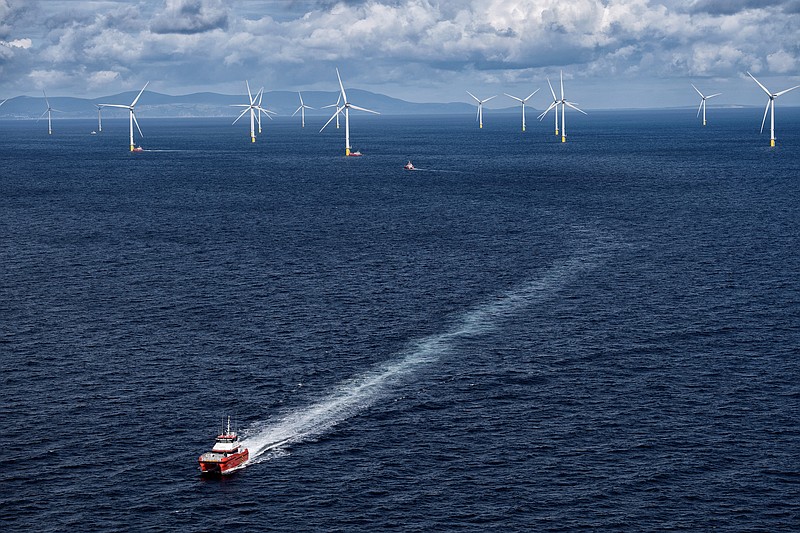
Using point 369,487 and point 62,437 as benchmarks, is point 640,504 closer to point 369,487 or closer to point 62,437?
point 369,487

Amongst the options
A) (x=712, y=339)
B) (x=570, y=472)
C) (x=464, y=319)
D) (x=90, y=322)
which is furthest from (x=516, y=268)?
(x=570, y=472)

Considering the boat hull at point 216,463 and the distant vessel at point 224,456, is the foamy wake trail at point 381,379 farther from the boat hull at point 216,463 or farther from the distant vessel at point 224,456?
Answer: the boat hull at point 216,463

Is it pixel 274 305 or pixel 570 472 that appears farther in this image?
pixel 274 305

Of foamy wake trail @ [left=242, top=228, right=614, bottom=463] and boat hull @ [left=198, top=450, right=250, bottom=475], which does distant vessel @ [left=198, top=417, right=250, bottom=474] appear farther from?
foamy wake trail @ [left=242, top=228, right=614, bottom=463]

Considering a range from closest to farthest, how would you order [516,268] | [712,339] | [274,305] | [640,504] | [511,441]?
[640,504] → [511,441] → [712,339] → [274,305] → [516,268]

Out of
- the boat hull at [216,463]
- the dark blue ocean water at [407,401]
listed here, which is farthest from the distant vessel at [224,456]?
the dark blue ocean water at [407,401]

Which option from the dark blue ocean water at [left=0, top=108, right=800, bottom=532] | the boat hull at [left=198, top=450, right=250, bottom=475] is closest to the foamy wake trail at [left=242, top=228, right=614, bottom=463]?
the dark blue ocean water at [left=0, top=108, right=800, bottom=532]

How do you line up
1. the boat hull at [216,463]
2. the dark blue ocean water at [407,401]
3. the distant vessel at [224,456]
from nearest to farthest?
1. the dark blue ocean water at [407,401]
2. the boat hull at [216,463]
3. the distant vessel at [224,456]
